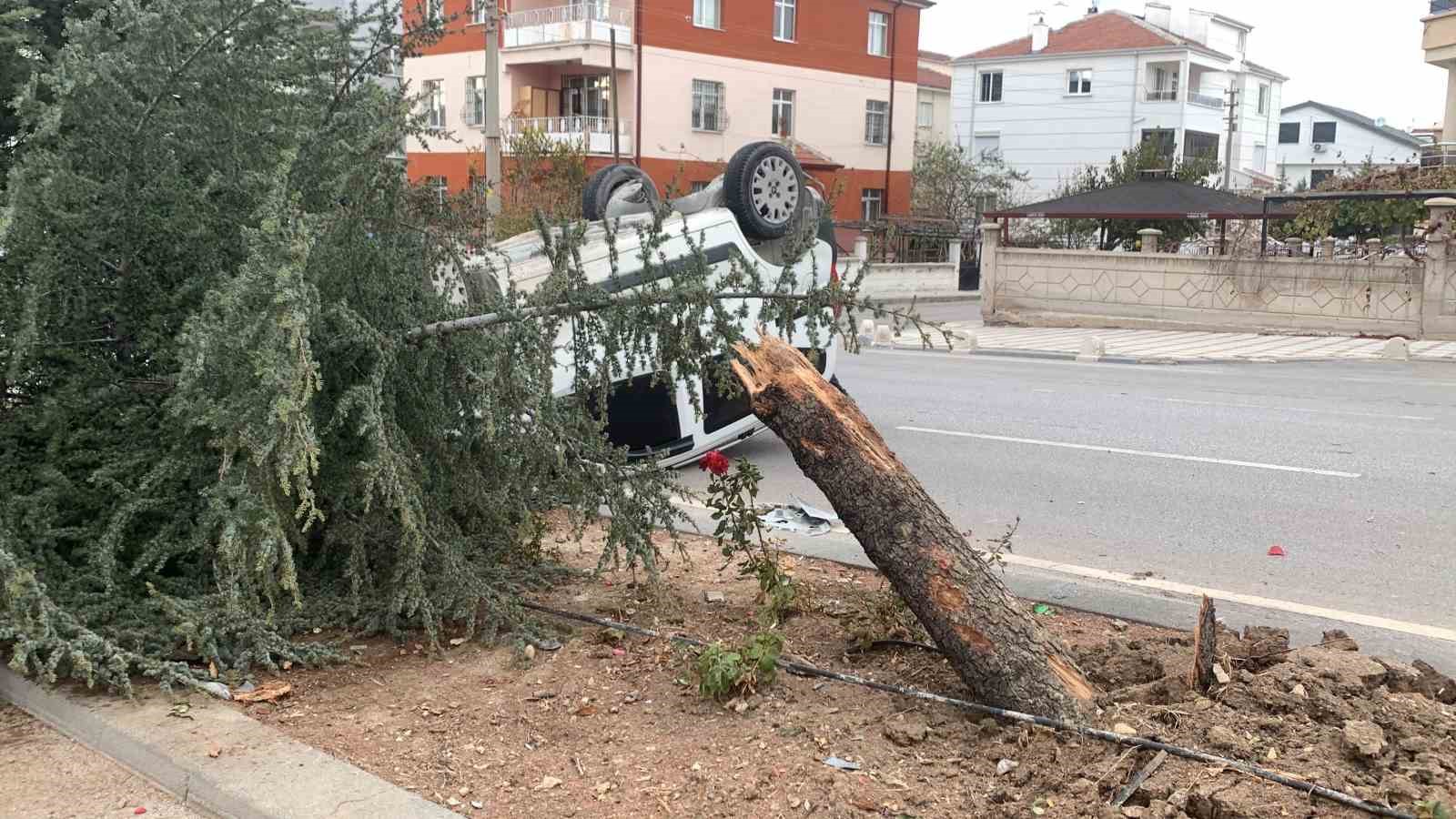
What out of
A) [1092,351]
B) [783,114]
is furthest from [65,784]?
[783,114]

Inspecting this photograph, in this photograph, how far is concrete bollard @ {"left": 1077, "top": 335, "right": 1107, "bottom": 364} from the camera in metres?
17.9

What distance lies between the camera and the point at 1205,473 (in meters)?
8.71

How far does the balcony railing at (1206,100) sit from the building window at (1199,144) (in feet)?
4.20

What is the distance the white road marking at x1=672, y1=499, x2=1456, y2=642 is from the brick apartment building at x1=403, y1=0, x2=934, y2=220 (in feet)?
87.0

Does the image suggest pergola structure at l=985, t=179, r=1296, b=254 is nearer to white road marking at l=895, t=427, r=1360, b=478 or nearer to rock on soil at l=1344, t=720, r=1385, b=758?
white road marking at l=895, t=427, r=1360, b=478

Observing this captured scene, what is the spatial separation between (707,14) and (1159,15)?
2853 centimetres

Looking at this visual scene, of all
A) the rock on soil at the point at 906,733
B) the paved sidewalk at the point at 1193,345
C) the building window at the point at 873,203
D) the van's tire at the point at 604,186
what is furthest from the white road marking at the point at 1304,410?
the building window at the point at 873,203

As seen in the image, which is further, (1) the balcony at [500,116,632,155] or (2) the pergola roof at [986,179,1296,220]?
(1) the balcony at [500,116,632,155]

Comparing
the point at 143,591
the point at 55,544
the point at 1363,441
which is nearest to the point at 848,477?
the point at 143,591

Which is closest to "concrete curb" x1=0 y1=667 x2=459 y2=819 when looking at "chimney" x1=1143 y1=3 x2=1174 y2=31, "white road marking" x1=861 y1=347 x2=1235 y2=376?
"white road marking" x1=861 y1=347 x2=1235 y2=376

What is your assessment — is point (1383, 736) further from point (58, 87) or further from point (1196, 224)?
point (1196, 224)

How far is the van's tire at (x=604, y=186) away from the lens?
31.6ft

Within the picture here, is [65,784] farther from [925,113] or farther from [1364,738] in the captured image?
[925,113]

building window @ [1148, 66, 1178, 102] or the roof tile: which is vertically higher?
the roof tile
